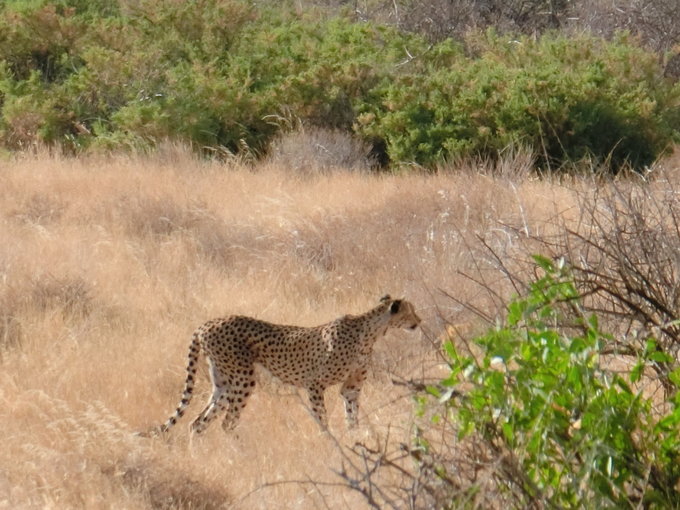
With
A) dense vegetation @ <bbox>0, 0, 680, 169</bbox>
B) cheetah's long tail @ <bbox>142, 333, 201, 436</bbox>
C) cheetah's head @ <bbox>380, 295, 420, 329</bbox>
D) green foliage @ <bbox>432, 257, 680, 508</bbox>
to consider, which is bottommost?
dense vegetation @ <bbox>0, 0, 680, 169</bbox>

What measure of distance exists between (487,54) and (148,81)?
4.96m

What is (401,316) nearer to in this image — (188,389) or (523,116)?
(188,389)

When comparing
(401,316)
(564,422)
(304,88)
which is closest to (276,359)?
(401,316)

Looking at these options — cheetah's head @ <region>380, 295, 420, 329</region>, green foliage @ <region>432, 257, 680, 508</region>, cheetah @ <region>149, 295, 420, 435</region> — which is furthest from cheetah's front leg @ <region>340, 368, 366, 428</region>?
green foliage @ <region>432, 257, 680, 508</region>

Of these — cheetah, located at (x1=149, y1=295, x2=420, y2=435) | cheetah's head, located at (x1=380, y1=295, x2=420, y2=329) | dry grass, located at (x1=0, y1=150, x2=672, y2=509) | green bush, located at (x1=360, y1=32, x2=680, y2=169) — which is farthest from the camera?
green bush, located at (x1=360, y1=32, x2=680, y2=169)

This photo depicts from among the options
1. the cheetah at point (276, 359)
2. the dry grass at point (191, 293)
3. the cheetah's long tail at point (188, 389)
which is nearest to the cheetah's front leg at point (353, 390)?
the cheetah at point (276, 359)

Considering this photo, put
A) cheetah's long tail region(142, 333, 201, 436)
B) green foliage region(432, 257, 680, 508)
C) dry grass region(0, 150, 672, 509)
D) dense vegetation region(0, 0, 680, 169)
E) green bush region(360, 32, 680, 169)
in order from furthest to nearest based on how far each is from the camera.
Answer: dense vegetation region(0, 0, 680, 169)
green bush region(360, 32, 680, 169)
cheetah's long tail region(142, 333, 201, 436)
dry grass region(0, 150, 672, 509)
green foliage region(432, 257, 680, 508)

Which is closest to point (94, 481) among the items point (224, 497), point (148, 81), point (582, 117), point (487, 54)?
point (224, 497)

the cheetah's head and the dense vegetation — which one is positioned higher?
the cheetah's head

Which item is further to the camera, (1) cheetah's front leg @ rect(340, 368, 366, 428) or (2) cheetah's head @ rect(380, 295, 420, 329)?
(2) cheetah's head @ rect(380, 295, 420, 329)

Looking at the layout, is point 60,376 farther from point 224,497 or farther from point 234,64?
point 234,64

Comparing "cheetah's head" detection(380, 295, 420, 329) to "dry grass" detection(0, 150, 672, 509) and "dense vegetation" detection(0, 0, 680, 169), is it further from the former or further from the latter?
"dense vegetation" detection(0, 0, 680, 169)

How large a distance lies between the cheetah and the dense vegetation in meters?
6.98

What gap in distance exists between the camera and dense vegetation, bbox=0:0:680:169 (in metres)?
15.5
